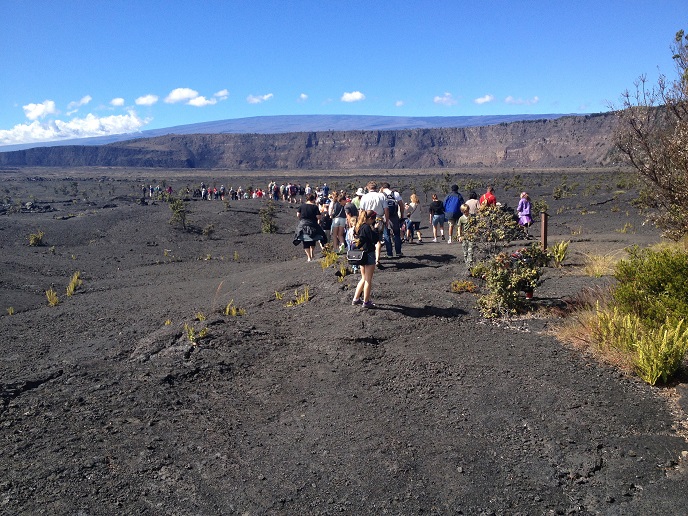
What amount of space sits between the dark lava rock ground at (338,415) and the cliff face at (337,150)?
117 meters

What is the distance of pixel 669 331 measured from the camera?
5242 millimetres

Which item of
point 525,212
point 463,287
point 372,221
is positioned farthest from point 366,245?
point 525,212

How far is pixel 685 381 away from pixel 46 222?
80.6 ft

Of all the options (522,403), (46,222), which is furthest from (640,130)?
(46,222)

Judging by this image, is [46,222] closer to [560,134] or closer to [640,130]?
[640,130]

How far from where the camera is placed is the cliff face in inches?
4796

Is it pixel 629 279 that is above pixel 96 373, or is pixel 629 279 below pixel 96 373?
above

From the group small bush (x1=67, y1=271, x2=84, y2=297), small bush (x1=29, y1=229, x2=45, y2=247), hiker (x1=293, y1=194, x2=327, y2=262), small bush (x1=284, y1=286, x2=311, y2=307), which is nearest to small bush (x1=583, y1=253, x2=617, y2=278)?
small bush (x1=284, y1=286, x2=311, y2=307)

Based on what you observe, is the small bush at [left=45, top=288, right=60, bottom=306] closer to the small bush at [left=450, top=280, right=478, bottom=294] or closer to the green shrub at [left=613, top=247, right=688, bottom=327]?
the small bush at [left=450, top=280, right=478, bottom=294]

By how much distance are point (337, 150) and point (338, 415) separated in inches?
5391

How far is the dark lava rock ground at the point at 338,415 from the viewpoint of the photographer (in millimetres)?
3896

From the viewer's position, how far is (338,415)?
5.06 m

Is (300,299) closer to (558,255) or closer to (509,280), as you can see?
(509,280)

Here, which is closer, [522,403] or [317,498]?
[317,498]
